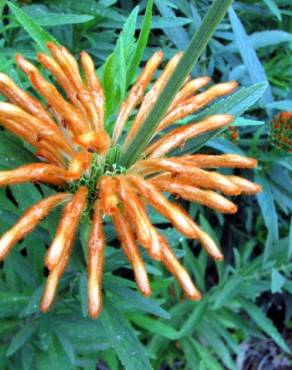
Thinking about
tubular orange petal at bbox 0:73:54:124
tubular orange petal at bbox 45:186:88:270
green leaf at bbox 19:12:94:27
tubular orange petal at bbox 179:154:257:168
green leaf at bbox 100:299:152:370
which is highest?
green leaf at bbox 19:12:94:27

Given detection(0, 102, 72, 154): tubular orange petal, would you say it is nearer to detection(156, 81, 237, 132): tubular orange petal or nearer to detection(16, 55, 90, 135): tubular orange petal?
detection(16, 55, 90, 135): tubular orange petal

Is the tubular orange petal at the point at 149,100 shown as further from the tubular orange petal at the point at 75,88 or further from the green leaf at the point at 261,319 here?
the green leaf at the point at 261,319

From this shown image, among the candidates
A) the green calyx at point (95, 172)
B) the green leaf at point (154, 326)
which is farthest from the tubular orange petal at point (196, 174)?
the green leaf at point (154, 326)

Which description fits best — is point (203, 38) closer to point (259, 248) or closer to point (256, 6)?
point (256, 6)

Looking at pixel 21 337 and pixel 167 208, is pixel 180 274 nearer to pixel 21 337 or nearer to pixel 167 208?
pixel 167 208

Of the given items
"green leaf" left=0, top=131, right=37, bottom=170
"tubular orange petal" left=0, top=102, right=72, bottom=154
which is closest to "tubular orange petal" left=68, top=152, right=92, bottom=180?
"tubular orange petal" left=0, top=102, right=72, bottom=154

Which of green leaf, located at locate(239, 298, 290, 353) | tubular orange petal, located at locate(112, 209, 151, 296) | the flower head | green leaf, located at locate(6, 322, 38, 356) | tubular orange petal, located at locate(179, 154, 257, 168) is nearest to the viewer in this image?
Answer: tubular orange petal, located at locate(112, 209, 151, 296)

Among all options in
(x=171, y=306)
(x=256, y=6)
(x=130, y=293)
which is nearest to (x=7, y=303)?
(x=130, y=293)
